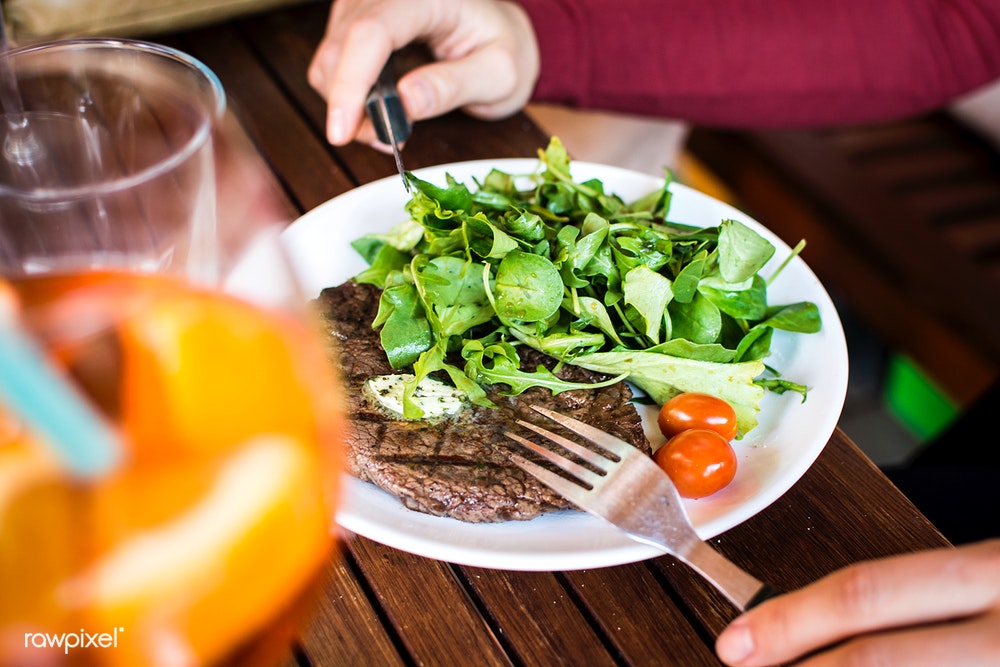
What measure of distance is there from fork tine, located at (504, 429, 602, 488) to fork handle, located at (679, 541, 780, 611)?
123 mm

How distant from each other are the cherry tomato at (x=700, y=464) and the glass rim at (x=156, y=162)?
553 mm

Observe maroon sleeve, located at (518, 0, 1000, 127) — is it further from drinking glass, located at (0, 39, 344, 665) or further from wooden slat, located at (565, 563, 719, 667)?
drinking glass, located at (0, 39, 344, 665)

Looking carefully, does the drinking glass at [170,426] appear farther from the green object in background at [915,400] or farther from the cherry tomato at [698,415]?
the green object in background at [915,400]

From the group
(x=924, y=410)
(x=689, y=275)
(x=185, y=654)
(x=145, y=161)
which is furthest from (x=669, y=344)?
(x=924, y=410)

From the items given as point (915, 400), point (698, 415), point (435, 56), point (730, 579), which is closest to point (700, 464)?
point (698, 415)

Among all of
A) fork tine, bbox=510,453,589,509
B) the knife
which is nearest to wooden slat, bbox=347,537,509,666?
fork tine, bbox=510,453,589,509

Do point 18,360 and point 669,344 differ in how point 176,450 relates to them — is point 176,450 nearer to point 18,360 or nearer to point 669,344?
point 18,360

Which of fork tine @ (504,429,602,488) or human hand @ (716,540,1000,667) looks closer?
human hand @ (716,540,1000,667)

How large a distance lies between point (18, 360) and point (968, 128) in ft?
8.09

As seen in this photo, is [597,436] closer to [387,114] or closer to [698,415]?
[698,415]

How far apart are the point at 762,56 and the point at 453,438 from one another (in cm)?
102

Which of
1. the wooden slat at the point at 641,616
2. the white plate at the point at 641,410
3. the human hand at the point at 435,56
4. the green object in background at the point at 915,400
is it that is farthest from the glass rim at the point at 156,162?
the green object in background at the point at 915,400

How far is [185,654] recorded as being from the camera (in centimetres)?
29

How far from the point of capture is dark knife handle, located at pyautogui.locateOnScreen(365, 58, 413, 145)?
47.5 inches
